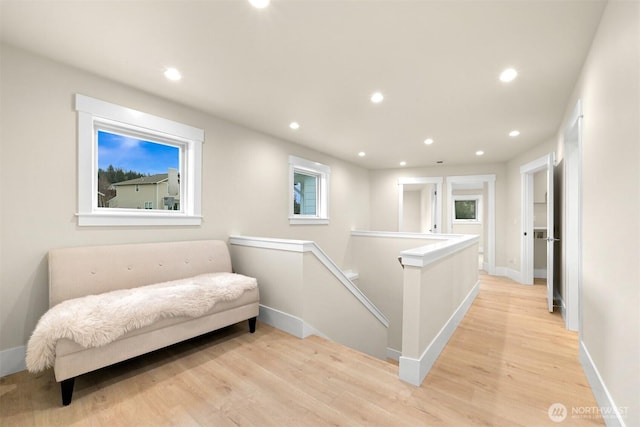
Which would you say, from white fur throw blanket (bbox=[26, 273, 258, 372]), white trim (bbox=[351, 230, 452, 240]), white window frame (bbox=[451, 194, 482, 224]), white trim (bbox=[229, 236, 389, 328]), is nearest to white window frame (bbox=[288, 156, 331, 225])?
white trim (bbox=[351, 230, 452, 240])

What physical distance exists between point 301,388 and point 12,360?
7.23 ft

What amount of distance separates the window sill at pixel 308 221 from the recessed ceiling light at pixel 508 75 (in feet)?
10.8

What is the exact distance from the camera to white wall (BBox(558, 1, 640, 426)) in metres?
1.24

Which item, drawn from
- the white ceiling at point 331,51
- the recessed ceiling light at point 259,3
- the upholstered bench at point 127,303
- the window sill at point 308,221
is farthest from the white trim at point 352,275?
the recessed ceiling light at point 259,3

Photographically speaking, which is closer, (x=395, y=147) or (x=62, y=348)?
(x=62, y=348)

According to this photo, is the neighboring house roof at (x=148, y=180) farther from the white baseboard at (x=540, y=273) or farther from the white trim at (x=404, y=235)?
Answer: the white baseboard at (x=540, y=273)

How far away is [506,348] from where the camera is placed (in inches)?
96.6

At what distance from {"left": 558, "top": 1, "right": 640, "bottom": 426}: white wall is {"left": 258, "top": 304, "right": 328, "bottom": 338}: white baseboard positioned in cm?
207

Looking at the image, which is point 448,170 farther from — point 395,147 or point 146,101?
point 146,101

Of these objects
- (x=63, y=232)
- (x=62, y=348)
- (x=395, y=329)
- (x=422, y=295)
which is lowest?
(x=395, y=329)

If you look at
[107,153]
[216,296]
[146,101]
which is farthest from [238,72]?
[216,296]

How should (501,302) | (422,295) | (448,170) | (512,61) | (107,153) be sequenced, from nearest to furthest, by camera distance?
(422,295) < (512,61) < (107,153) < (501,302) < (448,170)

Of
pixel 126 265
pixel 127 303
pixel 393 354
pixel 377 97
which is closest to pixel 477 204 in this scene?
pixel 393 354

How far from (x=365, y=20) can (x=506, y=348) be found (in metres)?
2.97
